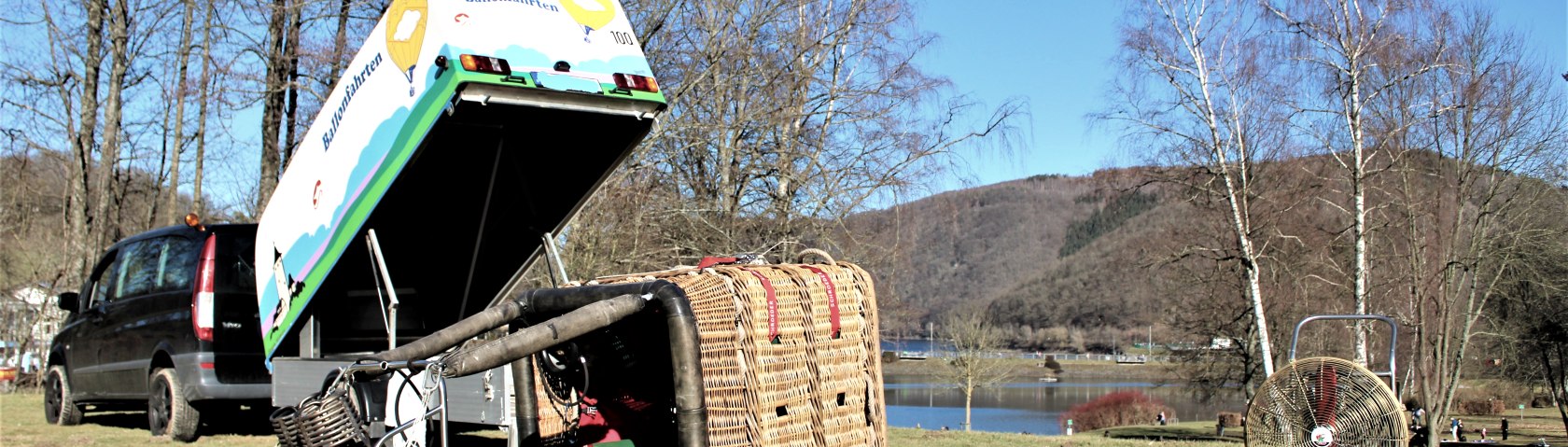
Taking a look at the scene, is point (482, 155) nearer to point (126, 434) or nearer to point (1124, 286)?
point (126, 434)

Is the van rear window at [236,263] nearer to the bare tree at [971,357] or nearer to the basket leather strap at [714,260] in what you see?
the basket leather strap at [714,260]

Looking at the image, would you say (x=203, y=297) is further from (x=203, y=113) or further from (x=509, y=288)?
(x=203, y=113)

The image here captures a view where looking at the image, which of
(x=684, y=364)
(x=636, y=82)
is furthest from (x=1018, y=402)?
(x=684, y=364)

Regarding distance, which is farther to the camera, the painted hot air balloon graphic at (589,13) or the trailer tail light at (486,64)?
the painted hot air balloon graphic at (589,13)

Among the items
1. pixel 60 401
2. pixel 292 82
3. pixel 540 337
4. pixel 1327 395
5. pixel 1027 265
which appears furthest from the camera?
pixel 1027 265

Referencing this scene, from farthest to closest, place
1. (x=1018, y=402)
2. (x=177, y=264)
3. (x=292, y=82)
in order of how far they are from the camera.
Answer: (x=1018, y=402) → (x=292, y=82) → (x=177, y=264)

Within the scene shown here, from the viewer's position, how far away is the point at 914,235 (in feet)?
63.7

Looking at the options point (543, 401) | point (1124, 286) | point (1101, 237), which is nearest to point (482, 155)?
point (543, 401)

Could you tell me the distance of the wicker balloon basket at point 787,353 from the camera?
4645 millimetres

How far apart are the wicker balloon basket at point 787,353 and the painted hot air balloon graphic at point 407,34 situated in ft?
7.43

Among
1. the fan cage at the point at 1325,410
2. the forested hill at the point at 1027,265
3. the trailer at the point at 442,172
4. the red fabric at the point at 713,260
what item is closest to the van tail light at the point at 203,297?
the trailer at the point at 442,172

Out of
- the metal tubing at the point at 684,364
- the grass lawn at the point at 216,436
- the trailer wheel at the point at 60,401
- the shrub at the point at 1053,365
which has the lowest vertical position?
the shrub at the point at 1053,365

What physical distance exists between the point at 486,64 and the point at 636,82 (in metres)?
0.87

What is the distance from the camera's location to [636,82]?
682cm
